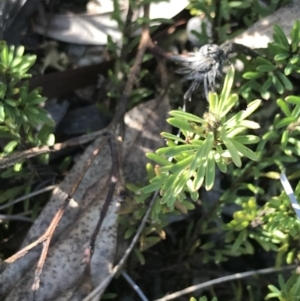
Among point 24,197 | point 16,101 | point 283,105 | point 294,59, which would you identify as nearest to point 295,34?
point 294,59

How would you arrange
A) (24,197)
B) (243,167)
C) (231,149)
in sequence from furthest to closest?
(243,167) < (24,197) < (231,149)

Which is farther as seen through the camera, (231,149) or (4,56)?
(4,56)

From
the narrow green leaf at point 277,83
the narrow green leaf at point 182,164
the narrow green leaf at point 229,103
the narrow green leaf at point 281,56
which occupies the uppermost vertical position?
the narrow green leaf at point 229,103

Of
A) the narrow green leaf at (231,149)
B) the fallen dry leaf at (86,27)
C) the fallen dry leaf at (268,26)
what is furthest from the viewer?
the fallen dry leaf at (86,27)

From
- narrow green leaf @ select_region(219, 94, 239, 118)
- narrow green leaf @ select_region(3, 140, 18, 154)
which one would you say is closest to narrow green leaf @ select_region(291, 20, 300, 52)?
narrow green leaf @ select_region(219, 94, 239, 118)

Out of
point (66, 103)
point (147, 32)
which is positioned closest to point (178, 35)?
point (147, 32)

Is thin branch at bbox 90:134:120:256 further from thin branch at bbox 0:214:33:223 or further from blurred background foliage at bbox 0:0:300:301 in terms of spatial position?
thin branch at bbox 0:214:33:223

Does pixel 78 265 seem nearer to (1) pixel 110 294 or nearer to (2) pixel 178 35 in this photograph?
(1) pixel 110 294

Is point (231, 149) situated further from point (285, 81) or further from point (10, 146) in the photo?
point (10, 146)

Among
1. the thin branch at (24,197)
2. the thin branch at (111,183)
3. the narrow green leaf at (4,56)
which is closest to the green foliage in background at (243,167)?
the thin branch at (111,183)

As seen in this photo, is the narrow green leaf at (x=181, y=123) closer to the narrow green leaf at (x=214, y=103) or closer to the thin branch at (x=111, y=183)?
the narrow green leaf at (x=214, y=103)

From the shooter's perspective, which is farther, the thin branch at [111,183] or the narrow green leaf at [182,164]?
the thin branch at [111,183]
